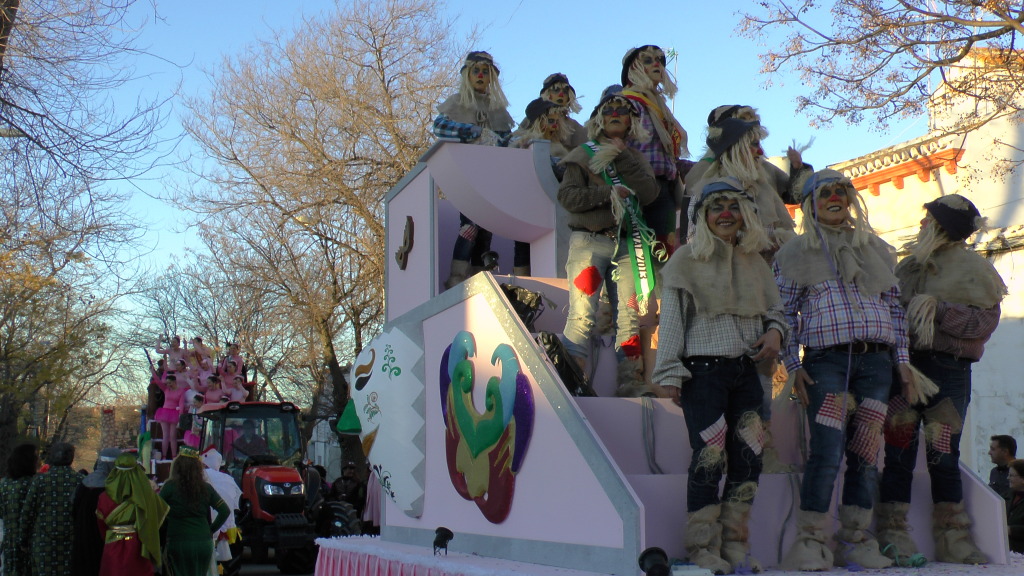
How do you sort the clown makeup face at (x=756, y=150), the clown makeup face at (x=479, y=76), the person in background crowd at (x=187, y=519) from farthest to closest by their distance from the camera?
the clown makeup face at (x=479, y=76)
the person in background crowd at (x=187, y=519)
the clown makeup face at (x=756, y=150)

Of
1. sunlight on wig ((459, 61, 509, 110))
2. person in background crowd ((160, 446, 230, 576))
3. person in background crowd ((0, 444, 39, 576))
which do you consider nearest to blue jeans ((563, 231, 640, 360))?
sunlight on wig ((459, 61, 509, 110))

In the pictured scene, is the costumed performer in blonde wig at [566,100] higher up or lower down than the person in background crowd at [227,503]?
higher up

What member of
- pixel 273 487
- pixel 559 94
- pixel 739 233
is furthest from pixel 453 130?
pixel 273 487

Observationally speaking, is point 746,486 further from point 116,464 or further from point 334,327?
point 334,327

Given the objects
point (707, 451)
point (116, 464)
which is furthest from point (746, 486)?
point (116, 464)

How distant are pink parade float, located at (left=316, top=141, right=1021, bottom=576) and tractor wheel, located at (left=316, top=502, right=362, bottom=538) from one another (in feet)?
24.5

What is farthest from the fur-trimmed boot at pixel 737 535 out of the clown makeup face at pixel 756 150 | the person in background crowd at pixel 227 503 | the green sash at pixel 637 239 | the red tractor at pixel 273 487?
the red tractor at pixel 273 487

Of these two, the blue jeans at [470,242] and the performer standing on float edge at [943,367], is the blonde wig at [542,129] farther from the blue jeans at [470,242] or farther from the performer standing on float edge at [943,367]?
the performer standing on float edge at [943,367]

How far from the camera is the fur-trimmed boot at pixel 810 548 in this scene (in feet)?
14.5

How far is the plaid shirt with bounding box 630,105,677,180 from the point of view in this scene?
6.60 meters

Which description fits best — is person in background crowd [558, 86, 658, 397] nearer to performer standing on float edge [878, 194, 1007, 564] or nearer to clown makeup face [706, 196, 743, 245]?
clown makeup face [706, 196, 743, 245]

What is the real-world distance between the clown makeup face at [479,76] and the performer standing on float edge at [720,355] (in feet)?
11.5

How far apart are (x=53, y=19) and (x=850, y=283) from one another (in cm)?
815

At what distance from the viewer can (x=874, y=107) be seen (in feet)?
37.1
